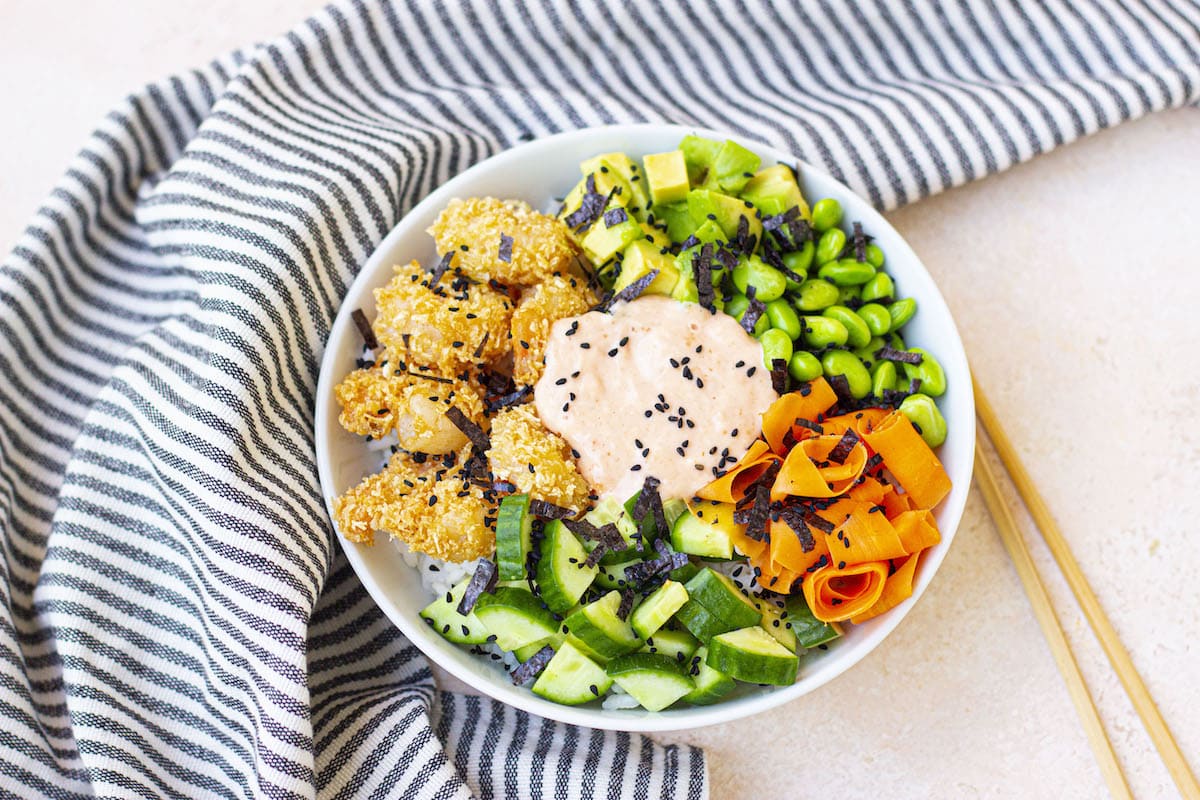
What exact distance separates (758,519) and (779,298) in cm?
62

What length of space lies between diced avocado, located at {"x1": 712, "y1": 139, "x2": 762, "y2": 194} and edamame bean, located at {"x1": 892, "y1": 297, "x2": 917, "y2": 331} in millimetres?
538

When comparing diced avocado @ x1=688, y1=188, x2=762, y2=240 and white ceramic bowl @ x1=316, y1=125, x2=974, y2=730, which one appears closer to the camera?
white ceramic bowl @ x1=316, y1=125, x2=974, y2=730

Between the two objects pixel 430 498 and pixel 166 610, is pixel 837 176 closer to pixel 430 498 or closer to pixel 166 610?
pixel 430 498

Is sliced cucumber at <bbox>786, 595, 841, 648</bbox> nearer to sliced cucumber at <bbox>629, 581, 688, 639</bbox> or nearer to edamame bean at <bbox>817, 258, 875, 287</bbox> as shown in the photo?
sliced cucumber at <bbox>629, 581, 688, 639</bbox>

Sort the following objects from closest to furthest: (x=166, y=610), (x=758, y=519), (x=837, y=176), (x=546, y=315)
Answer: (x=758, y=519), (x=546, y=315), (x=166, y=610), (x=837, y=176)

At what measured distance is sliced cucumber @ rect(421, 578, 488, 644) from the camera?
8.71 ft

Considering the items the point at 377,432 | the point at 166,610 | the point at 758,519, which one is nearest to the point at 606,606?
the point at 758,519

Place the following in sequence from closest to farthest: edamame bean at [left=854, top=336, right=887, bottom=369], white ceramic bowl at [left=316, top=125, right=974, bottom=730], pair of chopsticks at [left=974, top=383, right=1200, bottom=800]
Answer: white ceramic bowl at [left=316, top=125, right=974, bottom=730], edamame bean at [left=854, top=336, right=887, bottom=369], pair of chopsticks at [left=974, top=383, right=1200, bottom=800]

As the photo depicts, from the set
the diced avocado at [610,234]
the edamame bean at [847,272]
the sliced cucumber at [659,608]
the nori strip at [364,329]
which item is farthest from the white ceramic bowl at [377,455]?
the diced avocado at [610,234]

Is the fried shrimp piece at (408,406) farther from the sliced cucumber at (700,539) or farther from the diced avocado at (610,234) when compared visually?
the sliced cucumber at (700,539)

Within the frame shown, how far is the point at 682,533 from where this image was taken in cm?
254

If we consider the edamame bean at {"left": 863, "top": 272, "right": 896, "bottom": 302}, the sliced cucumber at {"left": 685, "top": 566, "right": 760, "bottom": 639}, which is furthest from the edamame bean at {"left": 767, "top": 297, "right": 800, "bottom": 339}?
the sliced cucumber at {"left": 685, "top": 566, "right": 760, "bottom": 639}

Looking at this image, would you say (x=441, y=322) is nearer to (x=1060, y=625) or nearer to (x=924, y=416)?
(x=924, y=416)

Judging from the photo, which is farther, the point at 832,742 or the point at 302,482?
the point at 832,742
